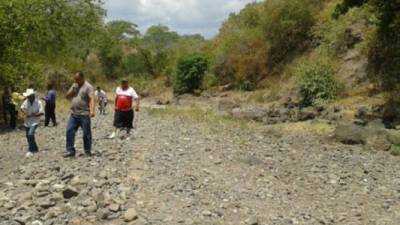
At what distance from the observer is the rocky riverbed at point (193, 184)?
9.72 metres

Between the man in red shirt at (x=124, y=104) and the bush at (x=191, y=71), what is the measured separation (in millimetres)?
30668

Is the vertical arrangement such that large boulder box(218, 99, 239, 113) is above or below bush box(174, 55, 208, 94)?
below

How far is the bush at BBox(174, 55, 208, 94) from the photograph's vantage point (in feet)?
156

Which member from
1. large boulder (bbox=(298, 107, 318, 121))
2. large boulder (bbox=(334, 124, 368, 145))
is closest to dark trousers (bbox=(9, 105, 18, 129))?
large boulder (bbox=(334, 124, 368, 145))

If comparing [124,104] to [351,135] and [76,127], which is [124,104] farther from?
[351,135]

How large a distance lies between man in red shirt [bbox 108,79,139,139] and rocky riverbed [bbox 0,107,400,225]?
1.85 feet

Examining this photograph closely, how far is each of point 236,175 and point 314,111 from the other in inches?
640

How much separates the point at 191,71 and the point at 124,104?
31.1 m

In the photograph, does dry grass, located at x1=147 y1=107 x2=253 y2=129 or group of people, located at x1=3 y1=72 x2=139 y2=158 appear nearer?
group of people, located at x1=3 y1=72 x2=139 y2=158

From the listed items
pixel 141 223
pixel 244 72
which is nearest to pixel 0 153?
pixel 141 223

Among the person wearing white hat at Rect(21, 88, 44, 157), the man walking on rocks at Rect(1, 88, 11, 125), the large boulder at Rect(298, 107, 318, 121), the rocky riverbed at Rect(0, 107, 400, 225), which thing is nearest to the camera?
the rocky riverbed at Rect(0, 107, 400, 225)

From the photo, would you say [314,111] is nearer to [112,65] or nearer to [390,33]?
[390,33]

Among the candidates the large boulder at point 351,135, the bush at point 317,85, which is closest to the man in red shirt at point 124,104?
the large boulder at point 351,135

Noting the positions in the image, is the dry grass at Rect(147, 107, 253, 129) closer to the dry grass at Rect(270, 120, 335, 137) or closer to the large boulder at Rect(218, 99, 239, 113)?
the dry grass at Rect(270, 120, 335, 137)
